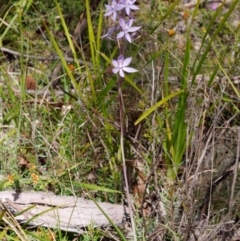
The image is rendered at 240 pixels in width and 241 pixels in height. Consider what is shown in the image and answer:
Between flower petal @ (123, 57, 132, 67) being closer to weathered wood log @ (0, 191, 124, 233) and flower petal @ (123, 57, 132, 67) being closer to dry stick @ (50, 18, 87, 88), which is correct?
weathered wood log @ (0, 191, 124, 233)

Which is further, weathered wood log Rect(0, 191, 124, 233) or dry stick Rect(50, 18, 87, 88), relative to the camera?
dry stick Rect(50, 18, 87, 88)

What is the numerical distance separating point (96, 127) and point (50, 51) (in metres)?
1.02

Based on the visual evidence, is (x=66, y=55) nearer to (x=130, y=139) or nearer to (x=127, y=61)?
A: (x=130, y=139)

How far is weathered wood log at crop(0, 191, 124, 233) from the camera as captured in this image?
259cm

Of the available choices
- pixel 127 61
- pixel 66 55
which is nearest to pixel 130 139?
pixel 127 61

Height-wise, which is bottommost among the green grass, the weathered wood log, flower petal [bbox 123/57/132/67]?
the weathered wood log

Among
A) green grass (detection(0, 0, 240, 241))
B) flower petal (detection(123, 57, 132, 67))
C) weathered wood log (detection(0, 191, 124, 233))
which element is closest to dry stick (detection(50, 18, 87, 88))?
green grass (detection(0, 0, 240, 241))

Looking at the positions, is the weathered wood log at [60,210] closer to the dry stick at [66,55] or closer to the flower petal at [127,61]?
the flower petal at [127,61]

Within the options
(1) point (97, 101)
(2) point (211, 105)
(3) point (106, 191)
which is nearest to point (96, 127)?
(1) point (97, 101)

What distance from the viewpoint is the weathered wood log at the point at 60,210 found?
2594 mm

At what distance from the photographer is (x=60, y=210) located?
2646mm

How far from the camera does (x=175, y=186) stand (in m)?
2.77

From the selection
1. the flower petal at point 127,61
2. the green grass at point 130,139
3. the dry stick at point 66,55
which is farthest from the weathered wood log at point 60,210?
the dry stick at point 66,55

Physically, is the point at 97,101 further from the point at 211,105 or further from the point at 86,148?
the point at 211,105
